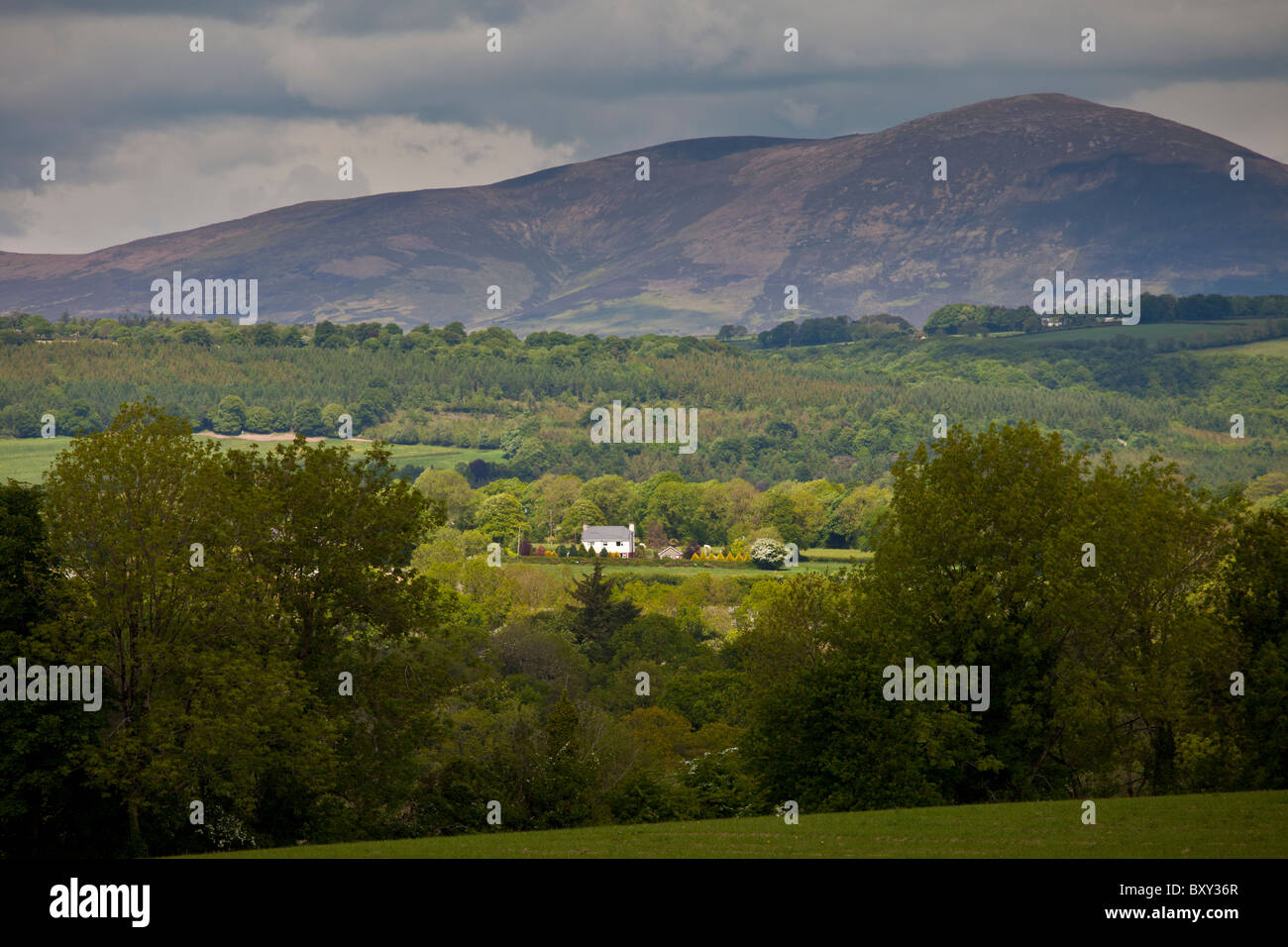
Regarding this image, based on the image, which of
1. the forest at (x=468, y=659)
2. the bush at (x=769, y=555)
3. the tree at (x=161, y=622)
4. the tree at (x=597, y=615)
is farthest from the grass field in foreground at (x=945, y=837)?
the bush at (x=769, y=555)

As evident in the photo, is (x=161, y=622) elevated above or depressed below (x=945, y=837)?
above

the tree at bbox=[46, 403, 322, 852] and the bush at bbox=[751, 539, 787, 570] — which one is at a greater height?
the tree at bbox=[46, 403, 322, 852]

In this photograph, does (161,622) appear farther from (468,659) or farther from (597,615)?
(597,615)

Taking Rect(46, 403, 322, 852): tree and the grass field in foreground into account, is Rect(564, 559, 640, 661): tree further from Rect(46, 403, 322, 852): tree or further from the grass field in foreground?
the grass field in foreground

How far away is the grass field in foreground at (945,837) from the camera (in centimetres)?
2336

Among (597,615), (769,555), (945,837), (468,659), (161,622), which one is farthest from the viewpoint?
(769,555)

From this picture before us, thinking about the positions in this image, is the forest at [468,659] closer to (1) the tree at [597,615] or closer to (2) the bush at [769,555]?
(1) the tree at [597,615]

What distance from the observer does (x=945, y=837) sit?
85.0ft

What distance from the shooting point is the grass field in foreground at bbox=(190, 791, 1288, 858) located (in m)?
23.4

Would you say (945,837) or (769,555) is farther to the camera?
(769,555)

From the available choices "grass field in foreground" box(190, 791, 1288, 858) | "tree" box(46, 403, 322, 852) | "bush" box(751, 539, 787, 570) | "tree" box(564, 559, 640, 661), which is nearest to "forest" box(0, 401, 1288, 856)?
"tree" box(46, 403, 322, 852)

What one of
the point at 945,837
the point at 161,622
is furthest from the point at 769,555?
the point at 945,837

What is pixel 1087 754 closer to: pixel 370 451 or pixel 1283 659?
pixel 1283 659

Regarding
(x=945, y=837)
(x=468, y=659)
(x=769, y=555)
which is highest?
(x=468, y=659)
